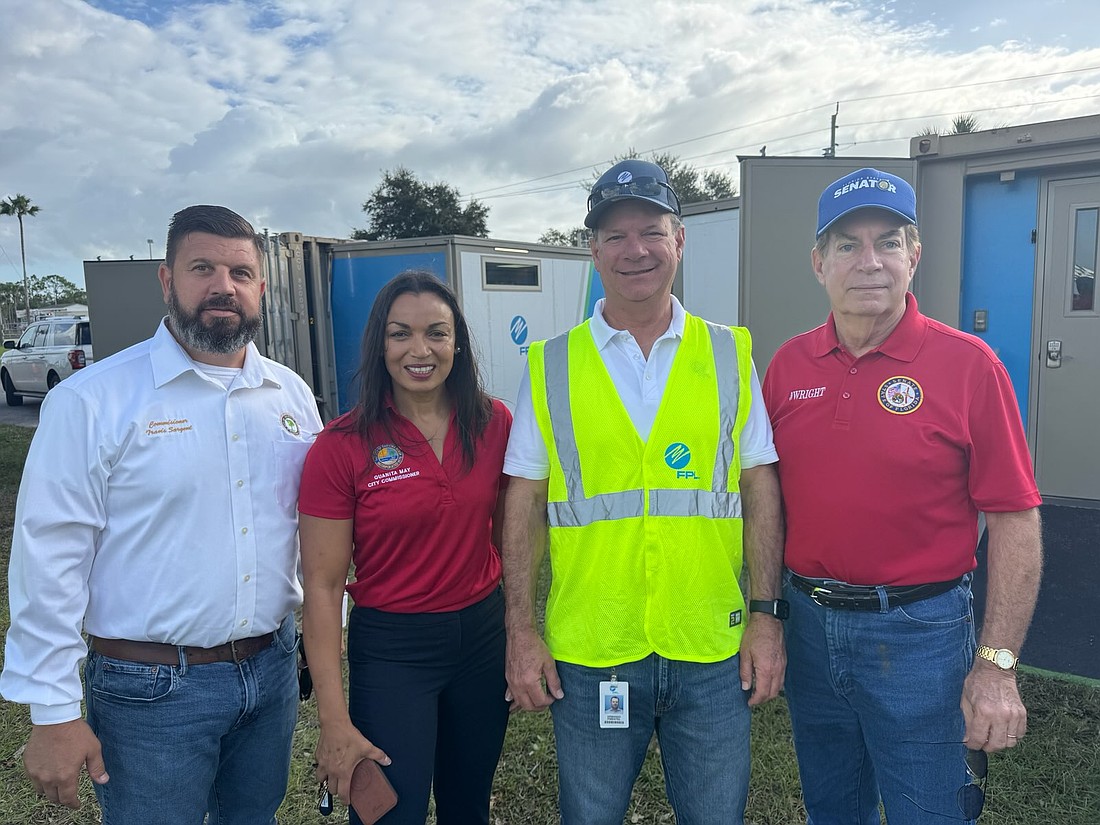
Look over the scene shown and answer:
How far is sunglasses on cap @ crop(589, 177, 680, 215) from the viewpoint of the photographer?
1918mm

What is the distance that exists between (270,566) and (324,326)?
6.91 m

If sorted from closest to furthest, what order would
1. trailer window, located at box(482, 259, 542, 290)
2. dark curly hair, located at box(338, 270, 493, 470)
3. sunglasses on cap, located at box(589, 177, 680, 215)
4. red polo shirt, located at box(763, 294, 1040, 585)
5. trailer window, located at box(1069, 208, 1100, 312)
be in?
red polo shirt, located at box(763, 294, 1040, 585) → sunglasses on cap, located at box(589, 177, 680, 215) → dark curly hair, located at box(338, 270, 493, 470) → trailer window, located at box(1069, 208, 1100, 312) → trailer window, located at box(482, 259, 542, 290)

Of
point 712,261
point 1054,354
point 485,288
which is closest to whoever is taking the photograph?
point 1054,354

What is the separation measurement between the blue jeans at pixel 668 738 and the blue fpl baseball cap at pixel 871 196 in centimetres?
124

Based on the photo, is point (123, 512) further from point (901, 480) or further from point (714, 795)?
point (901, 480)

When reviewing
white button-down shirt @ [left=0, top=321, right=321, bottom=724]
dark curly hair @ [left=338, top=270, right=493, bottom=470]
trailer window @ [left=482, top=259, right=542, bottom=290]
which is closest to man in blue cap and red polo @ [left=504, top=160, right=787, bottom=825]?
dark curly hair @ [left=338, top=270, right=493, bottom=470]

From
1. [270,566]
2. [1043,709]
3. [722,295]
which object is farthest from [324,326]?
[1043,709]

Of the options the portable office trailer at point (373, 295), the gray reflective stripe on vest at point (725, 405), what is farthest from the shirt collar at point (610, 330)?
the portable office trailer at point (373, 295)

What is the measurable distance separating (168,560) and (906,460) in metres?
1.86

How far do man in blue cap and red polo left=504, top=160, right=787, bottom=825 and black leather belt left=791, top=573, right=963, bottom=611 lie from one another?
0.42ft

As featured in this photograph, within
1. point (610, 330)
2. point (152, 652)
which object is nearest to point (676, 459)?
point (610, 330)

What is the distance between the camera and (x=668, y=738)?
1904 mm

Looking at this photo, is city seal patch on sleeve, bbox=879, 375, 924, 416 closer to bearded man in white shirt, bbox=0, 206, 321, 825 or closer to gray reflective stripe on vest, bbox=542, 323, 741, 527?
gray reflective stripe on vest, bbox=542, 323, 741, 527

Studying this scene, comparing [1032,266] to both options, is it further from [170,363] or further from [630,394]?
[170,363]
